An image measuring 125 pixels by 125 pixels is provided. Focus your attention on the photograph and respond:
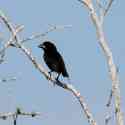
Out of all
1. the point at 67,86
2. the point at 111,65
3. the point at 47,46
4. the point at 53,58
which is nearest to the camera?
the point at 111,65

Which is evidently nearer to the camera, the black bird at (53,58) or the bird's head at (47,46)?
the black bird at (53,58)

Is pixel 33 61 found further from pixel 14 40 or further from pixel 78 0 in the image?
pixel 78 0

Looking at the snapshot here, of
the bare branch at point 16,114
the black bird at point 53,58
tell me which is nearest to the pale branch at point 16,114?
the bare branch at point 16,114

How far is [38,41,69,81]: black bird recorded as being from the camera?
34.5ft

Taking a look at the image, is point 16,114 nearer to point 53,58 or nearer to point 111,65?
point 111,65

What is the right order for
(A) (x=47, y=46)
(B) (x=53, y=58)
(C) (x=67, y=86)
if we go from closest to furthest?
(C) (x=67, y=86) < (B) (x=53, y=58) < (A) (x=47, y=46)

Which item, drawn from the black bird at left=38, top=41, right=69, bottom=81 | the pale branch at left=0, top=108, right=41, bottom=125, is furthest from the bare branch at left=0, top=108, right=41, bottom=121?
the black bird at left=38, top=41, right=69, bottom=81

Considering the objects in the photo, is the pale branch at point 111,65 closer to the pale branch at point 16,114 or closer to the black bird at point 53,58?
the pale branch at point 16,114

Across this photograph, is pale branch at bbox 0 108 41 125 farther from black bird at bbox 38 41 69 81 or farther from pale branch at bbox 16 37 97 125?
black bird at bbox 38 41 69 81

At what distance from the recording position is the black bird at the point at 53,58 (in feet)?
34.5

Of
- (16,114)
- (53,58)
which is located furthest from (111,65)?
(53,58)

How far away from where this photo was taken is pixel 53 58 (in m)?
10.9

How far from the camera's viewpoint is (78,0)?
612 centimetres

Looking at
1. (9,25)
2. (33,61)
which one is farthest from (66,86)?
(9,25)
